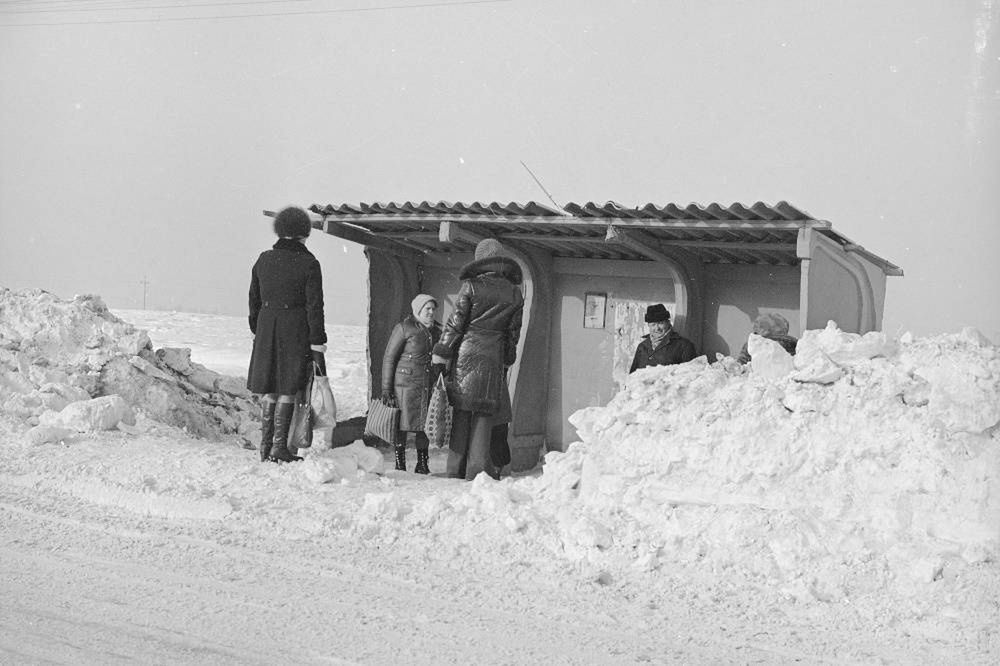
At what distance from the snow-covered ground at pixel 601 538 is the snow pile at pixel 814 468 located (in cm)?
1

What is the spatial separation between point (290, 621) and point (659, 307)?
461cm

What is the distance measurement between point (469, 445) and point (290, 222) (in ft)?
7.61

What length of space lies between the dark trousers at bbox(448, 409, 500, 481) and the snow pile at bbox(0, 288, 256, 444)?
9.17 ft

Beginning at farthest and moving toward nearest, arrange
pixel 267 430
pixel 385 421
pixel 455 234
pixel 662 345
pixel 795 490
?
pixel 455 234
pixel 662 345
pixel 385 421
pixel 267 430
pixel 795 490

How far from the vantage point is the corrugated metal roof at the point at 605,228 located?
6.83m

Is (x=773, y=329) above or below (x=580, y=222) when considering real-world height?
below

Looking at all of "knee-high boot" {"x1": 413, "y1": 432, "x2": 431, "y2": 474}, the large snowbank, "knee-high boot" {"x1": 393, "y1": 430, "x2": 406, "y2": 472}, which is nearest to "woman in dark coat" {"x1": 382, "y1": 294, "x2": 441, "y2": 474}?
"knee-high boot" {"x1": 393, "y1": 430, "x2": 406, "y2": 472}

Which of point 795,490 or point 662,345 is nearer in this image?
point 795,490

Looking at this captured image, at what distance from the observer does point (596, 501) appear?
5.39m

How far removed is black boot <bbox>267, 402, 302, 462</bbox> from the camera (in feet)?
21.7

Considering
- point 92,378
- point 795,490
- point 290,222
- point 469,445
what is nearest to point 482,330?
point 469,445

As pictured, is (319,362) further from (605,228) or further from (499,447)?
(605,228)

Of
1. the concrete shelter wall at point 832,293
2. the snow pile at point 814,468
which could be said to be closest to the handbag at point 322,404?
the snow pile at point 814,468

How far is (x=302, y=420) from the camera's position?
6617 mm
